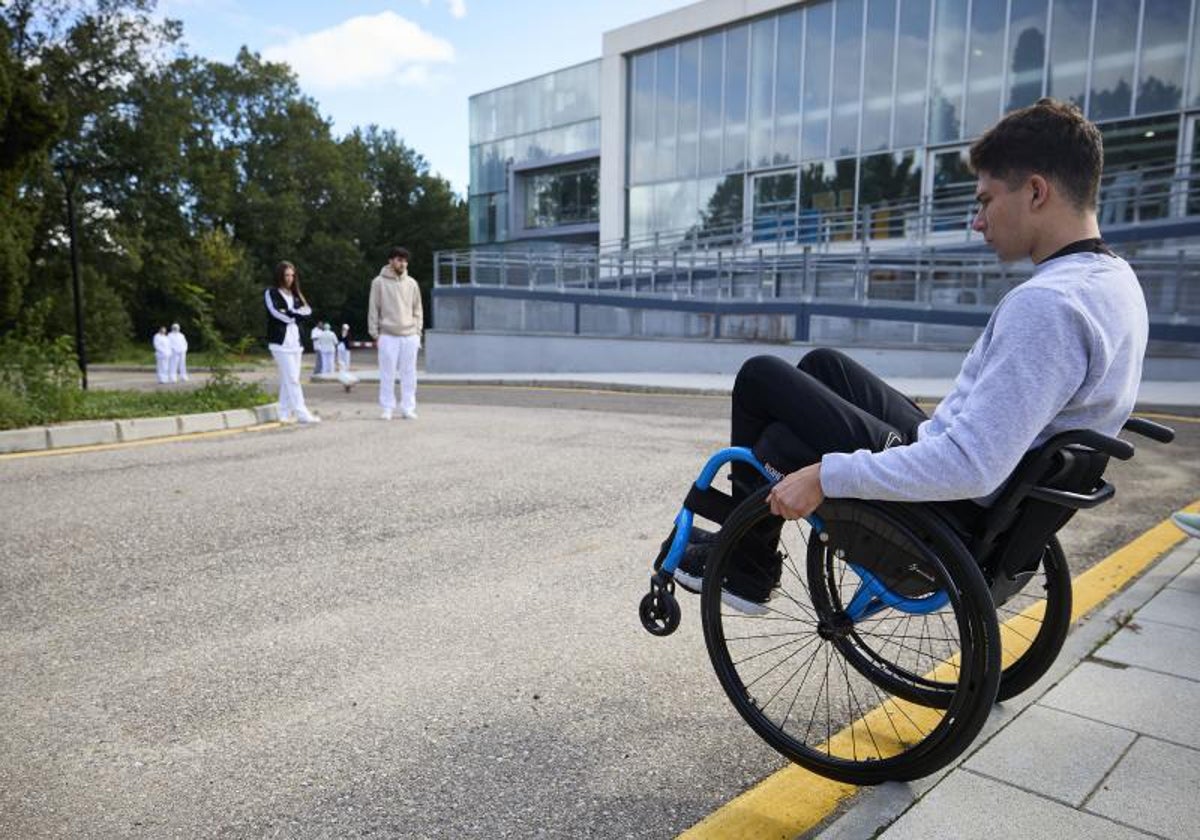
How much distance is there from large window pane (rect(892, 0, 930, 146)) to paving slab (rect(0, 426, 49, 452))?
22049 millimetres

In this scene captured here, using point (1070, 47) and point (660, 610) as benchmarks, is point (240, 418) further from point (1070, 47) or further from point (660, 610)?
point (1070, 47)

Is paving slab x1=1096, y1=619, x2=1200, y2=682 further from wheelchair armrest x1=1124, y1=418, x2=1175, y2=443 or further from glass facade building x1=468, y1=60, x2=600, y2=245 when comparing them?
glass facade building x1=468, y1=60, x2=600, y2=245

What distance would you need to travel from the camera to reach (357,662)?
3.04 meters

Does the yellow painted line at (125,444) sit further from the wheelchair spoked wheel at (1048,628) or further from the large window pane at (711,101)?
the large window pane at (711,101)

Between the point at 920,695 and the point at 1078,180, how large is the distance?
1.44 meters

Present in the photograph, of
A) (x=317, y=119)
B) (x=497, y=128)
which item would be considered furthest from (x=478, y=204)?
(x=317, y=119)

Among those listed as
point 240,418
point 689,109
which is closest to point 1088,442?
point 240,418

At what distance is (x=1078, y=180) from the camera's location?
6.57 ft

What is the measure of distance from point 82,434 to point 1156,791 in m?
8.90

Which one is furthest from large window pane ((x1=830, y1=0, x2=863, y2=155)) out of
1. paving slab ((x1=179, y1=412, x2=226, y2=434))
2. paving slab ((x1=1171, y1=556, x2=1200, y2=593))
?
paving slab ((x1=1171, y1=556, x2=1200, y2=593))

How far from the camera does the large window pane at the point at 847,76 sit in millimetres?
24141

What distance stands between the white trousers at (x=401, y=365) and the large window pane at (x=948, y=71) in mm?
18080

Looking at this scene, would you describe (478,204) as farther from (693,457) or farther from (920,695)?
(920,695)

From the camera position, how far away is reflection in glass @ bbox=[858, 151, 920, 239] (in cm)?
2225
